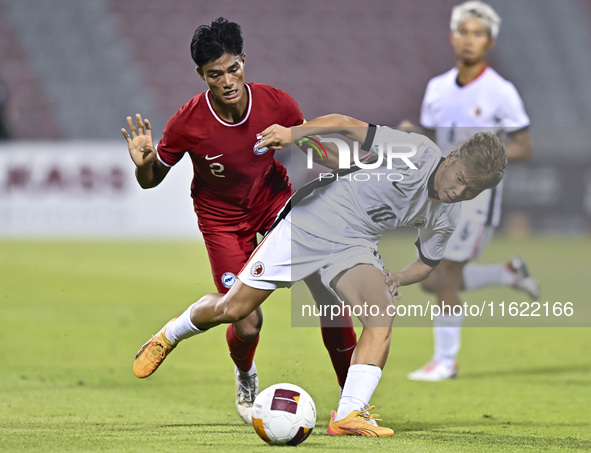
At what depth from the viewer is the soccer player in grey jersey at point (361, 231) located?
4137 millimetres

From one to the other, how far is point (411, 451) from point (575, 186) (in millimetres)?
15315

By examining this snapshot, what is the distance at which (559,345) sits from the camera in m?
8.02

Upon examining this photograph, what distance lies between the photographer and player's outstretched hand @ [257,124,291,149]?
4.02 m

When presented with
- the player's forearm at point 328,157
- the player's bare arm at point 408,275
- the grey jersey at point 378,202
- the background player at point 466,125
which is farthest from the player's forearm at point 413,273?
the background player at point 466,125

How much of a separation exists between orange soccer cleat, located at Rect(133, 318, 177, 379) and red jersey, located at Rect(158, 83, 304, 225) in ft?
2.47

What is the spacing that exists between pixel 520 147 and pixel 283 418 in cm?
352

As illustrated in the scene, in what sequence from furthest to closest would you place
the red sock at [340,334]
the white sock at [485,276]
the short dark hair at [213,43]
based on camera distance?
the white sock at [485,276] < the red sock at [340,334] < the short dark hair at [213,43]

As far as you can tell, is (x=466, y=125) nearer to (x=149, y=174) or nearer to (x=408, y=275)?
→ (x=408, y=275)

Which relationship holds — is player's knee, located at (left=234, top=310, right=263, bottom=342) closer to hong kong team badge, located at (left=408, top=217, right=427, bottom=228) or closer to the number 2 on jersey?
the number 2 on jersey

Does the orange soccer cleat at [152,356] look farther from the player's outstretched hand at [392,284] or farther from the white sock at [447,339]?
the white sock at [447,339]

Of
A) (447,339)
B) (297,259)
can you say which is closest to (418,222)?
(297,259)

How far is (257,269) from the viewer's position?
4.31 meters

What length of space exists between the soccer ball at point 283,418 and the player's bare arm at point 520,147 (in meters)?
3.23

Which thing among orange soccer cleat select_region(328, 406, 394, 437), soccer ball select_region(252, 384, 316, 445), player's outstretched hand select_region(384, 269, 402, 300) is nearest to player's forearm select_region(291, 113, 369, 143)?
player's outstretched hand select_region(384, 269, 402, 300)
